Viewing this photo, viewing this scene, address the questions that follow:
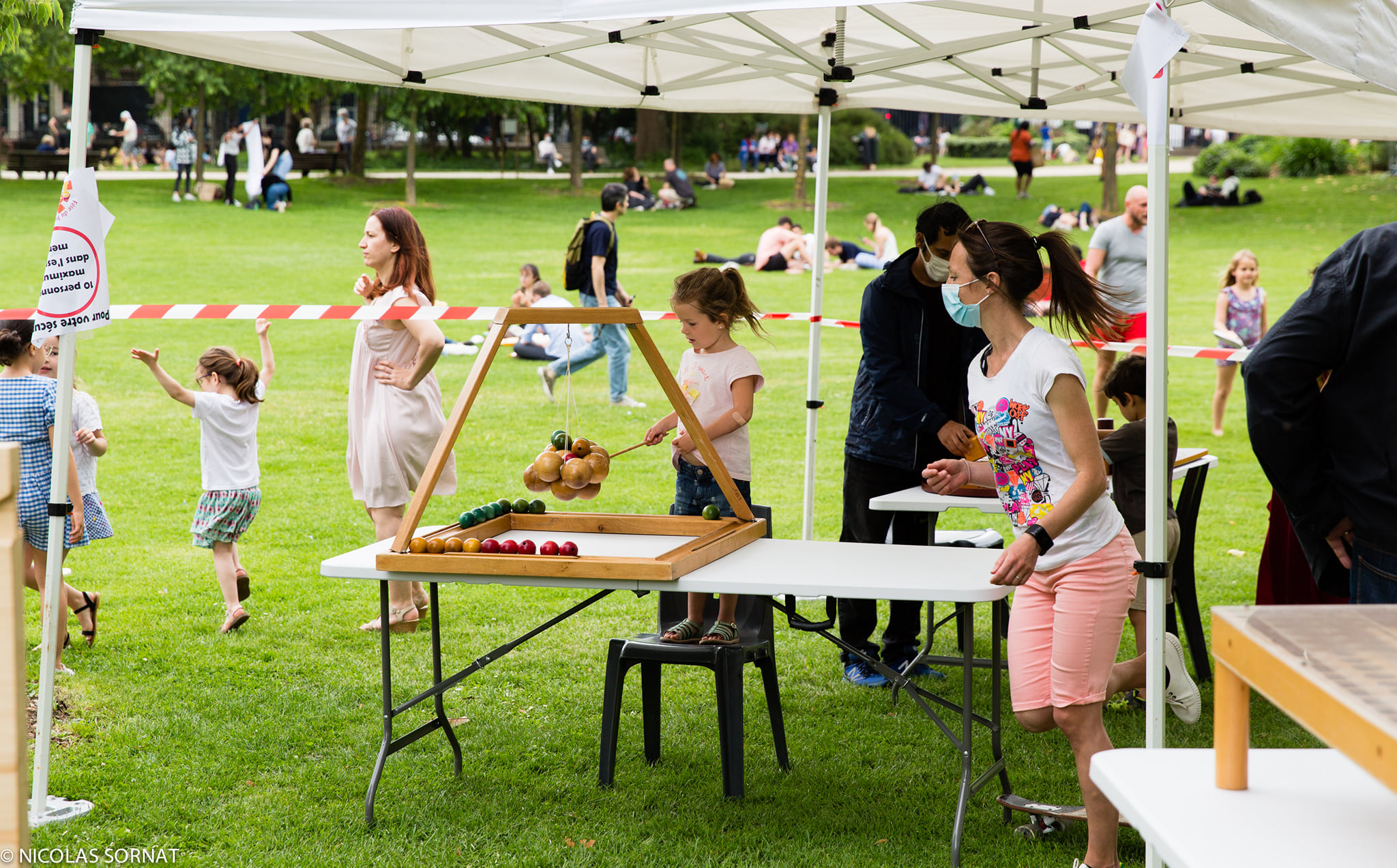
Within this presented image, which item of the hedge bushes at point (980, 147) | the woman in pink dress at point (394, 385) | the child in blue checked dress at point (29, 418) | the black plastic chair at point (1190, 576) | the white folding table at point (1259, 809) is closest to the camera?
the white folding table at point (1259, 809)

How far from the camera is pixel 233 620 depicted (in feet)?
19.9

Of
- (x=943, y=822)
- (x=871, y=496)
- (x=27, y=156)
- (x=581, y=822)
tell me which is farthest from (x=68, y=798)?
(x=27, y=156)

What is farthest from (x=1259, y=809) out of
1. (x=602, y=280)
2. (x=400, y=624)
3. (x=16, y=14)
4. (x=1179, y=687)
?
(x=602, y=280)

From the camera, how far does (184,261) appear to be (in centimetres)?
1936

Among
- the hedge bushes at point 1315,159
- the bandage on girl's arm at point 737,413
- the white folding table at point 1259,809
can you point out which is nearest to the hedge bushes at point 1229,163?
the hedge bushes at point 1315,159

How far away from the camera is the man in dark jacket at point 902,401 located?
5.06 metres

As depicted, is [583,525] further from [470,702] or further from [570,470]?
[470,702]

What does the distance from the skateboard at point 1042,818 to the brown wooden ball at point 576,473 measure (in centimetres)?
175

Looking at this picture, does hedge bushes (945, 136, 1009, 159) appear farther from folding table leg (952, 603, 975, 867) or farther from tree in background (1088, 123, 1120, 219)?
folding table leg (952, 603, 975, 867)

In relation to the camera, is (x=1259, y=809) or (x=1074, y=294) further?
(x=1074, y=294)

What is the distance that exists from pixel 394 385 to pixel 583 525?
1649mm

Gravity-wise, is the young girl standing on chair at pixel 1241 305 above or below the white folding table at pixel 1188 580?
above

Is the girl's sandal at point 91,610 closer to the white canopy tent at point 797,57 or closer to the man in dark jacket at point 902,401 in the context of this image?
the white canopy tent at point 797,57

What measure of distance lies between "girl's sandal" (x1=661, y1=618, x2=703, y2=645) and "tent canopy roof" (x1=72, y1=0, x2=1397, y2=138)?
2.19 meters
